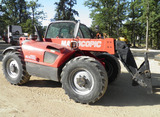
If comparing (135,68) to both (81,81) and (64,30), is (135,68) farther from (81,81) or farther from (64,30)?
(64,30)

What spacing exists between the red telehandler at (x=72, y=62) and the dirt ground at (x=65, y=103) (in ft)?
0.92

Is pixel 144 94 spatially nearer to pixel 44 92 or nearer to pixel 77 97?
pixel 77 97

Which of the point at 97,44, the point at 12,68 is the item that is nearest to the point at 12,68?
the point at 12,68

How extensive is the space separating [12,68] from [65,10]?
3151cm

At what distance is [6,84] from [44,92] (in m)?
1.45

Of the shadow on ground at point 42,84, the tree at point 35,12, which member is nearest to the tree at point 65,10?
the tree at point 35,12

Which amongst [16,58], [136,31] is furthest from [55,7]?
[16,58]

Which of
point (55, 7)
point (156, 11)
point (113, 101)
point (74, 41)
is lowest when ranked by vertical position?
point (113, 101)

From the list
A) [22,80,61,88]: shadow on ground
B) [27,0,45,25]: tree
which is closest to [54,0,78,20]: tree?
[27,0,45,25]: tree

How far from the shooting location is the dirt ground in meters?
3.28

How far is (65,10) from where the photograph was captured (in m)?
34.5

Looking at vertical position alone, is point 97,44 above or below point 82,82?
above

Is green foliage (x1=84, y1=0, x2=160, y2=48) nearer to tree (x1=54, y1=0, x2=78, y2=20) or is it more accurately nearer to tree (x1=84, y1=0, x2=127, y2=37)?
tree (x1=84, y1=0, x2=127, y2=37)

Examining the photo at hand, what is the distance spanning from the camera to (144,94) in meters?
4.46
